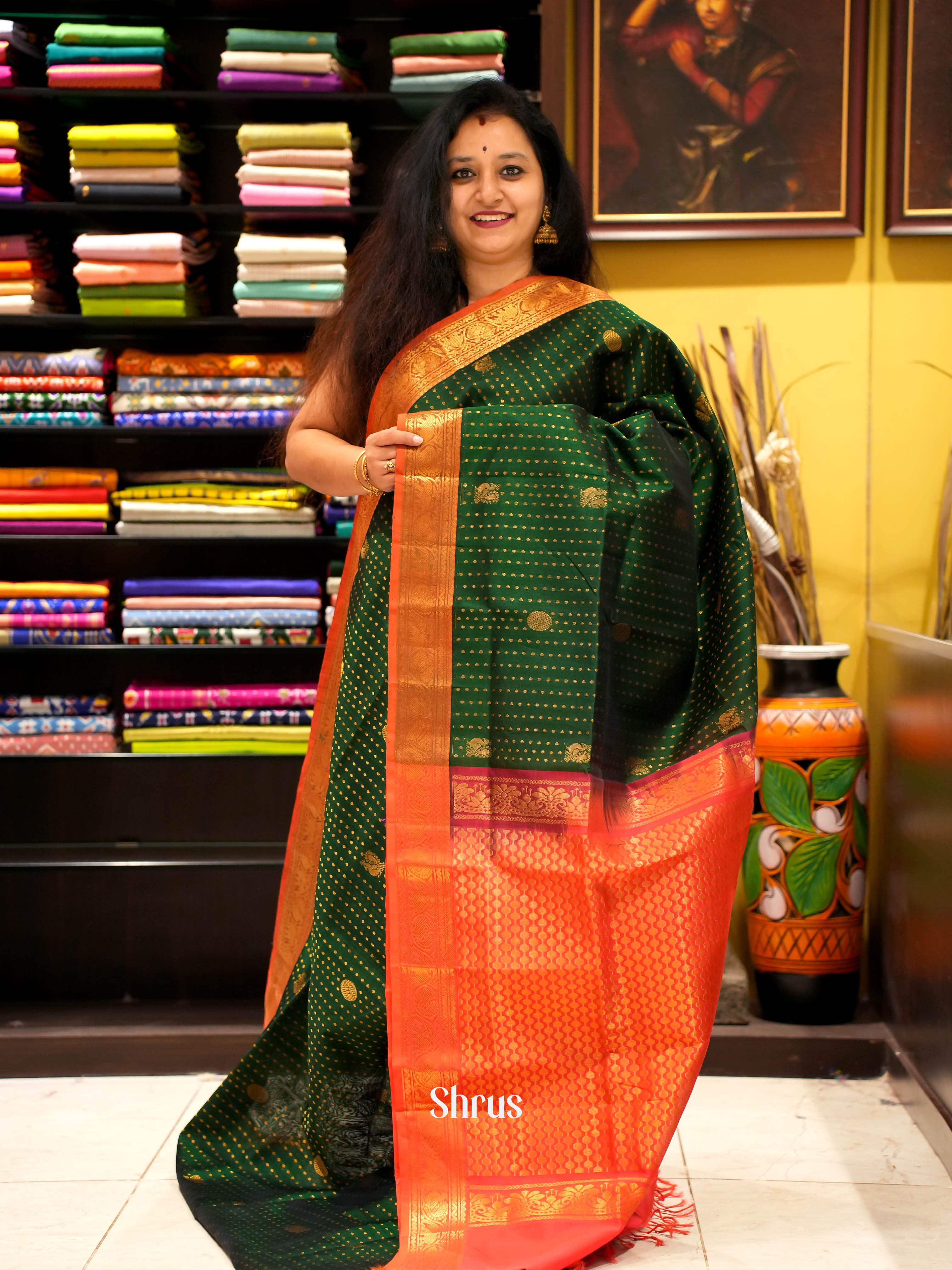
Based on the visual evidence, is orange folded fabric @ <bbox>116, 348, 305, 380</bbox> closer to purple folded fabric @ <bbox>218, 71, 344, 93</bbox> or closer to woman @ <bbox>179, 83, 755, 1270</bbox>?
purple folded fabric @ <bbox>218, 71, 344, 93</bbox>

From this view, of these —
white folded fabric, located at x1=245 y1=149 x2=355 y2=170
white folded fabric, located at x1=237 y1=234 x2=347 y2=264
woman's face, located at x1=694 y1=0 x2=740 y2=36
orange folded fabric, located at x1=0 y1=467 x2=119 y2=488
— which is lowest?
orange folded fabric, located at x1=0 y1=467 x2=119 y2=488

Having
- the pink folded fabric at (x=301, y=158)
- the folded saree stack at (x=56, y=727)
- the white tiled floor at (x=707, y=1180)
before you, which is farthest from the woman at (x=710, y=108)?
the white tiled floor at (x=707, y=1180)

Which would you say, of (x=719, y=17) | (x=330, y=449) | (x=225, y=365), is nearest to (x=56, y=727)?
(x=225, y=365)

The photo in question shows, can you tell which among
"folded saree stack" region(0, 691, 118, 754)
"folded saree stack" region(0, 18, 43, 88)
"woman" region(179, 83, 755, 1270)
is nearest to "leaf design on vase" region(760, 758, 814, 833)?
"woman" region(179, 83, 755, 1270)

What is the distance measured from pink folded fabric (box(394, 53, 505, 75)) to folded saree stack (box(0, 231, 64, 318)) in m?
0.90

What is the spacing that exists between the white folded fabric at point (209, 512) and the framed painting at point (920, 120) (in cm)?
151

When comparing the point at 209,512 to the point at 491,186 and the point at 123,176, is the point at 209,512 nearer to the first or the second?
the point at 123,176

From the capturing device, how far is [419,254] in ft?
5.98

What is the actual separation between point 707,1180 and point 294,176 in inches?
83.8

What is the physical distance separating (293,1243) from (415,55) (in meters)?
2.25

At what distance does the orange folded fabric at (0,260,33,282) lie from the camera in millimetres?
2590

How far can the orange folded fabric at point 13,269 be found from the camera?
8.50 ft

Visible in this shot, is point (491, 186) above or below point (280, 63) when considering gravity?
below

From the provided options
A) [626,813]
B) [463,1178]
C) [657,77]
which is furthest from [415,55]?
[463,1178]
